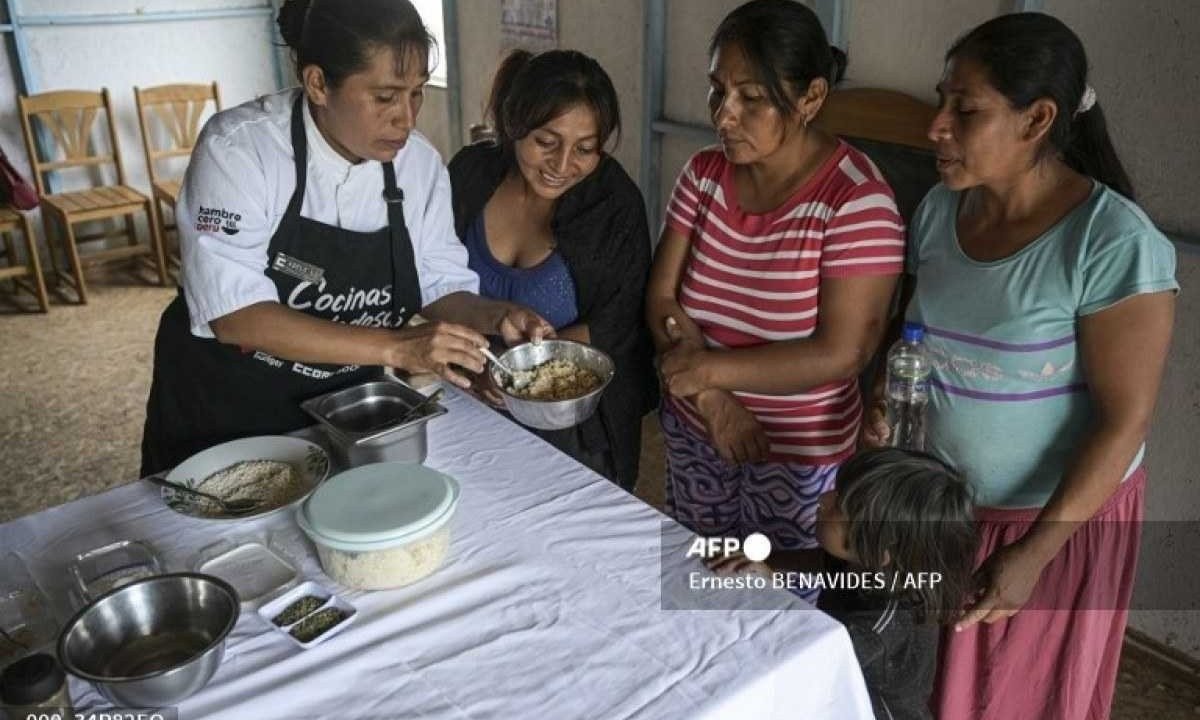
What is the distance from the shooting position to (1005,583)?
4.57 ft

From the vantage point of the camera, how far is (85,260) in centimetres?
514

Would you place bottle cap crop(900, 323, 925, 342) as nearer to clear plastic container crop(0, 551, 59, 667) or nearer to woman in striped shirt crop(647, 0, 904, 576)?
woman in striped shirt crop(647, 0, 904, 576)

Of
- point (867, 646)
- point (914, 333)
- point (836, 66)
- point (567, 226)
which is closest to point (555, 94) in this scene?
point (567, 226)

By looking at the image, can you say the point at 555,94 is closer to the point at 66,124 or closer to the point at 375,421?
the point at 375,421

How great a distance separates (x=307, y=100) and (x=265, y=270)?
1.03 feet

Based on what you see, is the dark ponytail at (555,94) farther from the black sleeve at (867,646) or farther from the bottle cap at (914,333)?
the black sleeve at (867,646)

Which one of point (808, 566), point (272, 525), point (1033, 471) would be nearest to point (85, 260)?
point (272, 525)

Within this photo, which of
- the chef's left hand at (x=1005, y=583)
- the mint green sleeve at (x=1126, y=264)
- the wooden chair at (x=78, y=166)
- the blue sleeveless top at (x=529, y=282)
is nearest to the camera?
the mint green sleeve at (x=1126, y=264)

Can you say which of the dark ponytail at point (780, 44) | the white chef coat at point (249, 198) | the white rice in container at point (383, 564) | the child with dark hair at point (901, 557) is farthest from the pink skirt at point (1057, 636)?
the white chef coat at point (249, 198)

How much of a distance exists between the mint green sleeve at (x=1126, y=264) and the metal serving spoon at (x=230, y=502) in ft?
4.26

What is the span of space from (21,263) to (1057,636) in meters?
5.72

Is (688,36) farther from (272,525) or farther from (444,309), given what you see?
A: (272,525)

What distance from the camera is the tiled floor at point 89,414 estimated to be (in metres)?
2.29

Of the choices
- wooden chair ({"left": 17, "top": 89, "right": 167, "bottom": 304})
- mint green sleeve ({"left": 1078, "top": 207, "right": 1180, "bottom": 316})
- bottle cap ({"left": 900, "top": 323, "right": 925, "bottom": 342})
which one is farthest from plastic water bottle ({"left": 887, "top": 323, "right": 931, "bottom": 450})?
wooden chair ({"left": 17, "top": 89, "right": 167, "bottom": 304})
